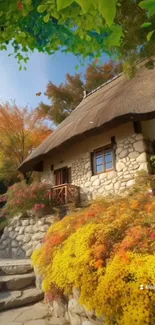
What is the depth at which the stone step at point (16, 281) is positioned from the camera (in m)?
4.51

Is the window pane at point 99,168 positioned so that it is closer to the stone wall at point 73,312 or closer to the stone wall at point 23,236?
the stone wall at point 23,236

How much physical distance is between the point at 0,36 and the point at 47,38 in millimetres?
408

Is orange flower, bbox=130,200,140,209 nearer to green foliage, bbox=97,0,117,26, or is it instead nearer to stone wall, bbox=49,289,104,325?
stone wall, bbox=49,289,104,325

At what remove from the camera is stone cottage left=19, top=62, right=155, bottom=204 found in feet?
22.2

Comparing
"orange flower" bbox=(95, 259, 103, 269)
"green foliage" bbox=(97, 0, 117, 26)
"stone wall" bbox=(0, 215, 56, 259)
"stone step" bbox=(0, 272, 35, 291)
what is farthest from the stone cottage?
"green foliage" bbox=(97, 0, 117, 26)

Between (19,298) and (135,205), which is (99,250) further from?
(19,298)

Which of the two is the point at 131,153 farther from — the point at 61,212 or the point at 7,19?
the point at 7,19

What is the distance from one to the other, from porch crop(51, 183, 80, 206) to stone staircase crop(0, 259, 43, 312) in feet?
10.8

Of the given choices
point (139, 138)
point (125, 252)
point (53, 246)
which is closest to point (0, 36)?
point (125, 252)

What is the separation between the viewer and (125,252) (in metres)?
2.59

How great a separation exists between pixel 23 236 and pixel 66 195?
2132 millimetres

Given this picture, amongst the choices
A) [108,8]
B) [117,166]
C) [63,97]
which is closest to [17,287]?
[117,166]

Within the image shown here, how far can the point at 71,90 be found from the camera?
20.4m

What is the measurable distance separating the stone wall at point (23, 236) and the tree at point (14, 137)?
6.29 metres
